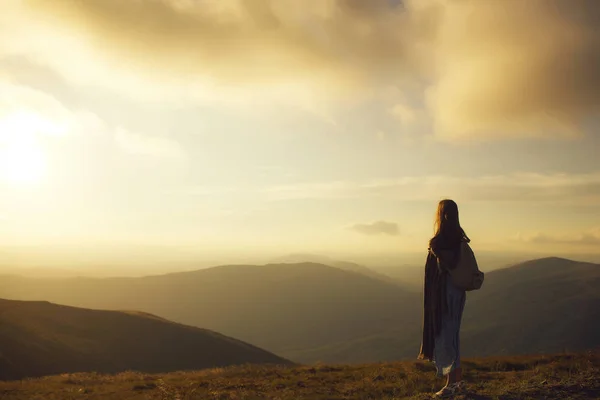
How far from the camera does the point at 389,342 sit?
172m

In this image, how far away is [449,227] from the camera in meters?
10.1

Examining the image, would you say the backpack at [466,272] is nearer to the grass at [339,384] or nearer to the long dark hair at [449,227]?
the long dark hair at [449,227]

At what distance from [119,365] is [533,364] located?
155 ft

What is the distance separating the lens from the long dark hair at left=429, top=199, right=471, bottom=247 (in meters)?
10.0

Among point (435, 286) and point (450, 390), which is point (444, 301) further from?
point (450, 390)

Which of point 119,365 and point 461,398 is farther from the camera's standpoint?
point 119,365

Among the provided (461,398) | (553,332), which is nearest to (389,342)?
(553,332)

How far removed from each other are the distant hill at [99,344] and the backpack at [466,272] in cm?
4372

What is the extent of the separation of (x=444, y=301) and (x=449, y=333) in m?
0.69

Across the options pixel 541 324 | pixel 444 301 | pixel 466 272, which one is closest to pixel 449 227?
pixel 466 272

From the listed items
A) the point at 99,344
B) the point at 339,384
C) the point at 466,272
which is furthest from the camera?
the point at 99,344

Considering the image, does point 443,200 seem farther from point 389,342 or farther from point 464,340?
point 389,342

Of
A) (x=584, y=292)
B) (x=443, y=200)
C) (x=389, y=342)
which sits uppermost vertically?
(x=443, y=200)

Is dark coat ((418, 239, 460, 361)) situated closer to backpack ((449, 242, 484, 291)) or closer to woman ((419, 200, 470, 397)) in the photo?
woman ((419, 200, 470, 397))
